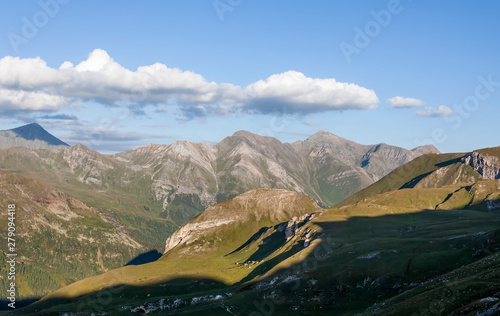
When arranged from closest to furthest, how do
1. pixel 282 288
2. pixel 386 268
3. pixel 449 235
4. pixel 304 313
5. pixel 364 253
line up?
pixel 304 313, pixel 386 268, pixel 282 288, pixel 364 253, pixel 449 235

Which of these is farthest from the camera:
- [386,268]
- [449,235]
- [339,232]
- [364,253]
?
[339,232]

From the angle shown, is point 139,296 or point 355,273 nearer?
point 355,273

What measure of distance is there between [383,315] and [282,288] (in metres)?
59.5

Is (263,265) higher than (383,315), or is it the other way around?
(383,315)

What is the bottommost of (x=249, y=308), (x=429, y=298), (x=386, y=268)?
(x=249, y=308)

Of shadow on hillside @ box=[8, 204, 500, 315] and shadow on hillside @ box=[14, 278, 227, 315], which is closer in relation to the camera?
shadow on hillside @ box=[8, 204, 500, 315]

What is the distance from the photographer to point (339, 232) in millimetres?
197750

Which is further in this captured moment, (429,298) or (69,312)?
(69,312)

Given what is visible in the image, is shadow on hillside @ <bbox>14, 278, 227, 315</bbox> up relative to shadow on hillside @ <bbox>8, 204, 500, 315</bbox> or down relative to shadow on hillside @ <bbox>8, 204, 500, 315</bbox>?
down

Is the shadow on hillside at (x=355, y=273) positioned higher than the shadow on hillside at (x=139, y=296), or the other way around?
the shadow on hillside at (x=355, y=273)

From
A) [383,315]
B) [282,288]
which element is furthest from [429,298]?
[282,288]

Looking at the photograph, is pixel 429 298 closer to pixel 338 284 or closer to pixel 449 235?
pixel 338 284

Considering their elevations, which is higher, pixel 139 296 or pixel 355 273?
pixel 355 273

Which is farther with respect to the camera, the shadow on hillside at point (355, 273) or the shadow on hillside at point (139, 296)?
the shadow on hillside at point (139, 296)
